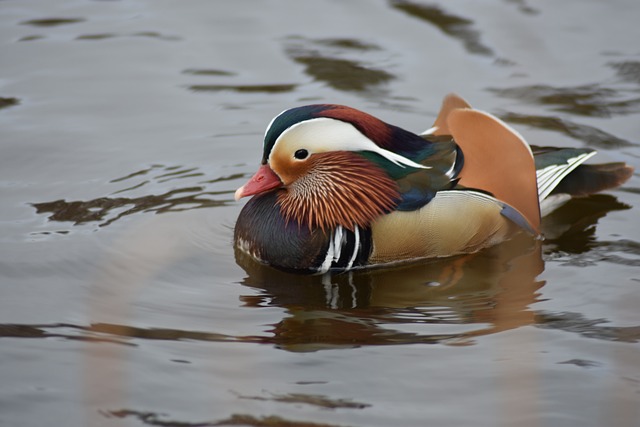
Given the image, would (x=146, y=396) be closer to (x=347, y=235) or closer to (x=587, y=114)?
(x=347, y=235)

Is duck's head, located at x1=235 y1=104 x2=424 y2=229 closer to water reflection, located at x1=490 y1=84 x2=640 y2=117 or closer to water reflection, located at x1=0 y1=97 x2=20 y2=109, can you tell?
water reflection, located at x1=490 y1=84 x2=640 y2=117

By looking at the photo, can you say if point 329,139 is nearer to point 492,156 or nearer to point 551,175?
point 492,156

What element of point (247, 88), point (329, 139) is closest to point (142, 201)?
point (329, 139)

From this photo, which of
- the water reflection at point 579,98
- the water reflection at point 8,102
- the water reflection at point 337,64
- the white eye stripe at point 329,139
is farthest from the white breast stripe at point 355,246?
the water reflection at point 8,102

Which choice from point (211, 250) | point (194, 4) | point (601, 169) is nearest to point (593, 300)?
point (601, 169)

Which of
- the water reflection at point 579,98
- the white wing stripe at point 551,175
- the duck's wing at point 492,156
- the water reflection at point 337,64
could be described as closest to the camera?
the duck's wing at point 492,156

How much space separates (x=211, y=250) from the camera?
20.5ft

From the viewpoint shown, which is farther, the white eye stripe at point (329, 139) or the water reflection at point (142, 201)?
the water reflection at point (142, 201)

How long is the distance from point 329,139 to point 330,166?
0.23 m

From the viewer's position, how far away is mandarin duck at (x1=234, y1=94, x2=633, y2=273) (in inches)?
236

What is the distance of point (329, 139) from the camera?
6043 mm

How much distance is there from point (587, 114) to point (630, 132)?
1.35ft

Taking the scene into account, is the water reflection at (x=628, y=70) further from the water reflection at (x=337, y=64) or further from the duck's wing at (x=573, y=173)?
the duck's wing at (x=573, y=173)

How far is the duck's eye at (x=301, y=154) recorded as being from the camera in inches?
238
